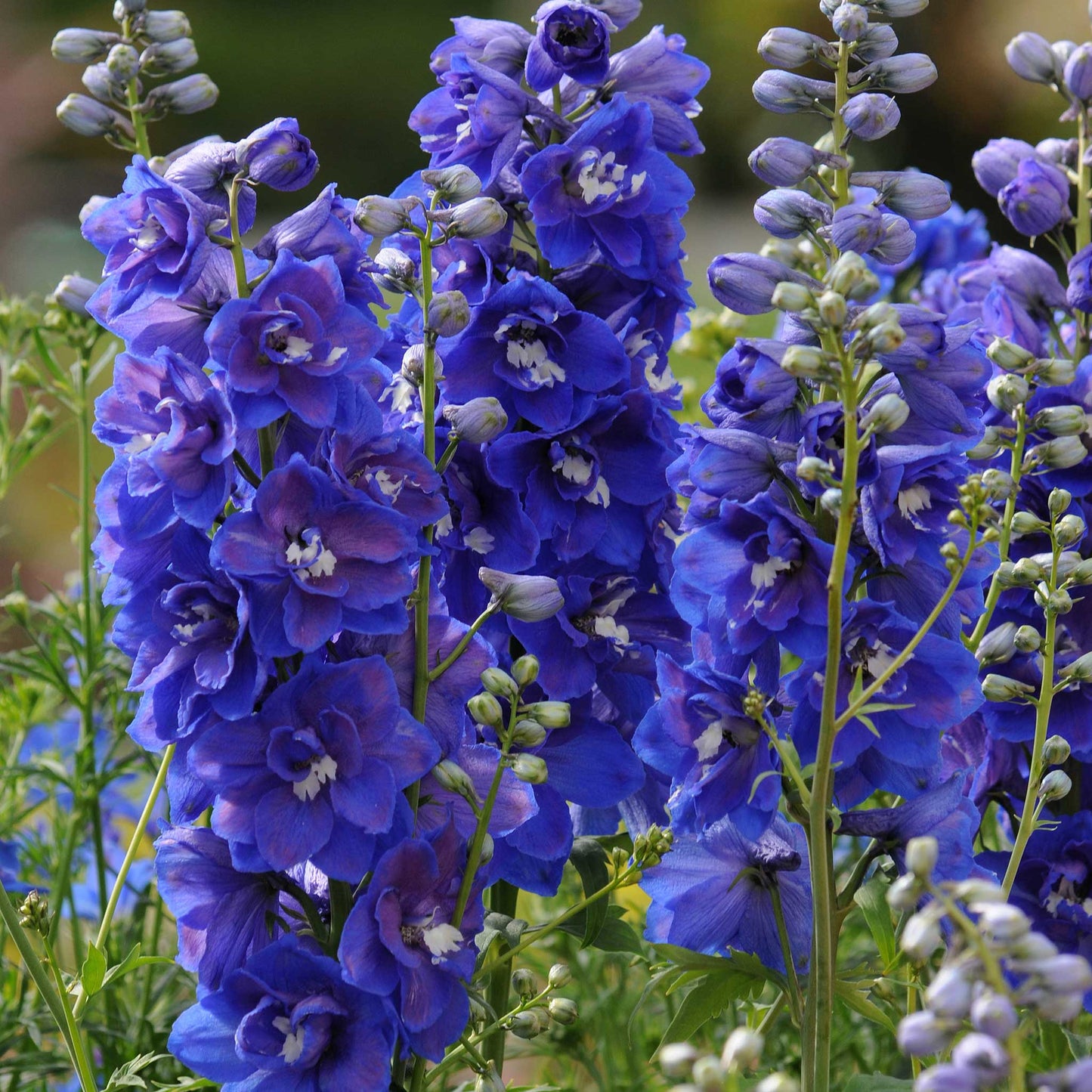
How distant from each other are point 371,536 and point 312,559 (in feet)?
0.14

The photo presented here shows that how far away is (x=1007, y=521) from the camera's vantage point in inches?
38.7

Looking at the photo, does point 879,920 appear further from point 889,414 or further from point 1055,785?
point 889,414

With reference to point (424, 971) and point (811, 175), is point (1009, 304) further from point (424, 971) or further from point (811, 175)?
point (424, 971)

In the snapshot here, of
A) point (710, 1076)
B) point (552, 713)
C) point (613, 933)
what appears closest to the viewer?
point (710, 1076)

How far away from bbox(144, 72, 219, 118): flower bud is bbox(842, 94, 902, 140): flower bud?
0.54m

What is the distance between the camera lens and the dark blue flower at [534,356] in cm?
101

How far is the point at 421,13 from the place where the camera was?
9125 mm

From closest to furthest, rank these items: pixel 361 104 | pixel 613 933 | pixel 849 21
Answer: pixel 849 21
pixel 613 933
pixel 361 104

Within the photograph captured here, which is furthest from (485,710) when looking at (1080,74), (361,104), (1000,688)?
(361,104)

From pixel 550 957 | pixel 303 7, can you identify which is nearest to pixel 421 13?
pixel 303 7

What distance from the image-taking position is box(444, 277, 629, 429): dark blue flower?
3.33ft

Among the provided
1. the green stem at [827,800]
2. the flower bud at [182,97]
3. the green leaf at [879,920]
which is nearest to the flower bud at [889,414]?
the green stem at [827,800]

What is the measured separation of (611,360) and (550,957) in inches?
30.8

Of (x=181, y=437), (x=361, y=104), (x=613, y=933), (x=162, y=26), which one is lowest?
(x=361, y=104)
